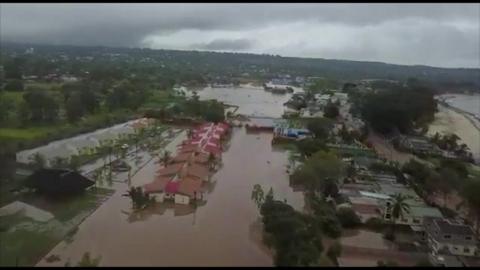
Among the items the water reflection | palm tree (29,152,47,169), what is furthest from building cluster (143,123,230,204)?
palm tree (29,152,47,169)

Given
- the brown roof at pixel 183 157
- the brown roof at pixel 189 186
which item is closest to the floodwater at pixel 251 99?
the brown roof at pixel 183 157

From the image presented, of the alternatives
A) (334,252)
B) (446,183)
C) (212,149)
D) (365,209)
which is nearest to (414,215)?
(365,209)

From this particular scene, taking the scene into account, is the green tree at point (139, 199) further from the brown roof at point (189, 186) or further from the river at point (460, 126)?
the river at point (460, 126)

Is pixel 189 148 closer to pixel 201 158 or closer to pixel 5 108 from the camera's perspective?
pixel 201 158

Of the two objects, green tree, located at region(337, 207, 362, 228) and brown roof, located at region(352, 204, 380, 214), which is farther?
brown roof, located at region(352, 204, 380, 214)

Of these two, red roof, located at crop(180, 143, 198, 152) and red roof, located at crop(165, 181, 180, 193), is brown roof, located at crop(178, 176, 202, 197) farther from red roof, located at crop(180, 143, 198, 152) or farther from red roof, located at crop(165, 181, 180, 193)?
red roof, located at crop(180, 143, 198, 152)
